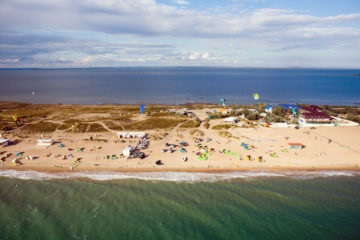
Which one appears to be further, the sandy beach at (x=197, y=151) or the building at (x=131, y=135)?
the building at (x=131, y=135)

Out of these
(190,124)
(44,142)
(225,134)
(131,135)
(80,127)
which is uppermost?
(190,124)

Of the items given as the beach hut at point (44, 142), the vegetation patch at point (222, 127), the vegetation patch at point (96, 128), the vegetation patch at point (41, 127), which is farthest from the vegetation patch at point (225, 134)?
the vegetation patch at point (41, 127)

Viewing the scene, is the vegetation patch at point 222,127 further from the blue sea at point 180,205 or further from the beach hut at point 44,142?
the beach hut at point 44,142

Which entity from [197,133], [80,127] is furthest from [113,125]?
[197,133]

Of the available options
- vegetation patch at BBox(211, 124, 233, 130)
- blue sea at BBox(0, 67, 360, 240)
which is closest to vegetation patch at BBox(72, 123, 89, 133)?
blue sea at BBox(0, 67, 360, 240)

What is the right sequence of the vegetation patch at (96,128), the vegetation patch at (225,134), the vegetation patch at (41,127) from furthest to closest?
1. the vegetation patch at (96,128)
2. the vegetation patch at (41,127)
3. the vegetation patch at (225,134)

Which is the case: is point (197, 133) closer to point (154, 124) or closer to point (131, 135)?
point (154, 124)
